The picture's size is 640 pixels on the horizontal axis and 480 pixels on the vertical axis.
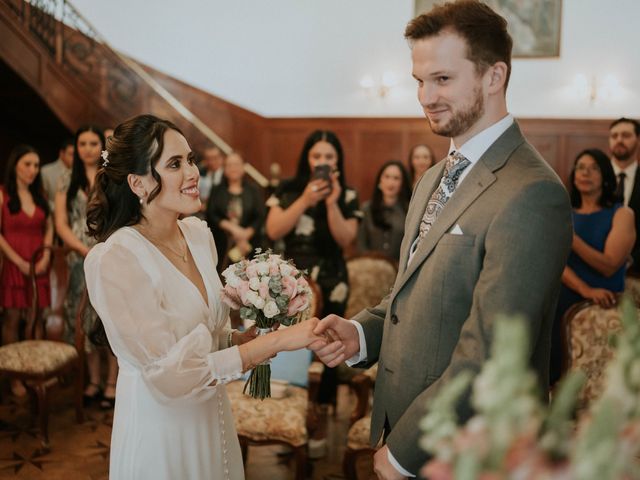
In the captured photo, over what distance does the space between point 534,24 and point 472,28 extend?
9.83 metres

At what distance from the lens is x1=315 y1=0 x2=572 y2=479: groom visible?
157 centimetres

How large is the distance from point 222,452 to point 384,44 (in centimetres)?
990

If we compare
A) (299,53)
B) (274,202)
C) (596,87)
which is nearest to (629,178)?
(274,202)

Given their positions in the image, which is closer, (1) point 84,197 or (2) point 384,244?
(1) point 84,197

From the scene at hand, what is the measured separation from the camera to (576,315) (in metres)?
3.50

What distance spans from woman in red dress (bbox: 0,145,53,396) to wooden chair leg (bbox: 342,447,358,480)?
301cm

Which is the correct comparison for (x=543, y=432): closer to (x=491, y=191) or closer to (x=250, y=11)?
(x=491, y=191)

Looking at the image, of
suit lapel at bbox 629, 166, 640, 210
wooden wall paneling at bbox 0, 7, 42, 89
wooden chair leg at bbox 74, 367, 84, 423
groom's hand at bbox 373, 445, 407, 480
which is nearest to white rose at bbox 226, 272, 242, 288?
groom's hand at bbox 373, 445, 407, 480

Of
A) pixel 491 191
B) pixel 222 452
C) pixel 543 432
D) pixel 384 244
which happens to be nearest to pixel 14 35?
pixel 384 244

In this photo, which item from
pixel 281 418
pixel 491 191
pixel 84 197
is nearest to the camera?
pixel 491 191

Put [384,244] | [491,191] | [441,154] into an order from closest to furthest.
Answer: [491,191], [384,244], [441,154]

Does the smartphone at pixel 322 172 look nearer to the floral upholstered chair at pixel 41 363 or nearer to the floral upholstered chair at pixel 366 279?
the floral upholstered chair at pixel 366 279

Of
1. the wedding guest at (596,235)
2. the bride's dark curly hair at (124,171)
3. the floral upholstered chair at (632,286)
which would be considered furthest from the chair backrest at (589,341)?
the bride's dark curly hair at (124,171)

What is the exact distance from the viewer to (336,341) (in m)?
2.11
